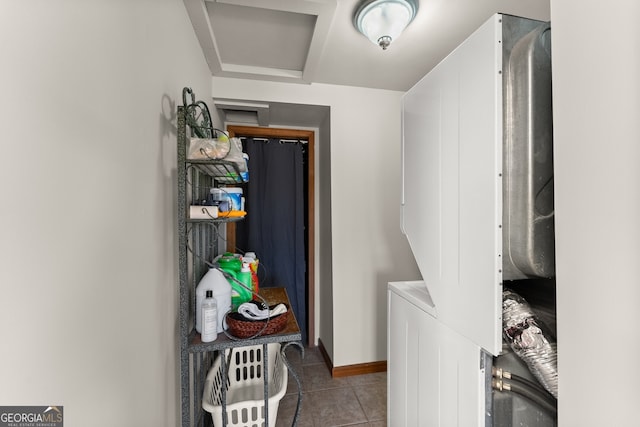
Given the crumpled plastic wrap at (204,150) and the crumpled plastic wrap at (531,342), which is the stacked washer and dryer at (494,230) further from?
the crumpled plastic wrap at (204,150)

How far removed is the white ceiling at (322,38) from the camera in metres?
1.32

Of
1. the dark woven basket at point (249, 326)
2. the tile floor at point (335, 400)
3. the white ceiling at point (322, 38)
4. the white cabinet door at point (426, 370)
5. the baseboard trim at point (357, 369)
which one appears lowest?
the tile floor at point (335, 400)

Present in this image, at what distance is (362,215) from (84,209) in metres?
1.83

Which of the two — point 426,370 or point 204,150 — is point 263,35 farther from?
point 426,370

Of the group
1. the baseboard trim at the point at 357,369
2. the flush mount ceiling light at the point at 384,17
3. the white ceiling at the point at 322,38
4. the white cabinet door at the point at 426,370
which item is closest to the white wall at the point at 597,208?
the white cabinet door at the point at 426,370

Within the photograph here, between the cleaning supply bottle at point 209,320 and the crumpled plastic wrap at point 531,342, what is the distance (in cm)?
99

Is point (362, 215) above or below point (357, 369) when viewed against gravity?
above

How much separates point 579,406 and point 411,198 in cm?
83

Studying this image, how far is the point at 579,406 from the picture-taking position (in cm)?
57

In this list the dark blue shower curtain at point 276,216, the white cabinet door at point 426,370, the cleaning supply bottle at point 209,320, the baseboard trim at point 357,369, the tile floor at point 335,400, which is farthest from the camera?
the dark blue shower curtain at point 276,216

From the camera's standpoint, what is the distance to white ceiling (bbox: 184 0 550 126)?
1.33m

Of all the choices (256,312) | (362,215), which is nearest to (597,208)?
(256,312)

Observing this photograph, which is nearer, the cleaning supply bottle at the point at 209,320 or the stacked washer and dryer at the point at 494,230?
the stacked washer and dryer at the point at 494,230

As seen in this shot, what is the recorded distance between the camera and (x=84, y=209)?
0.60m
